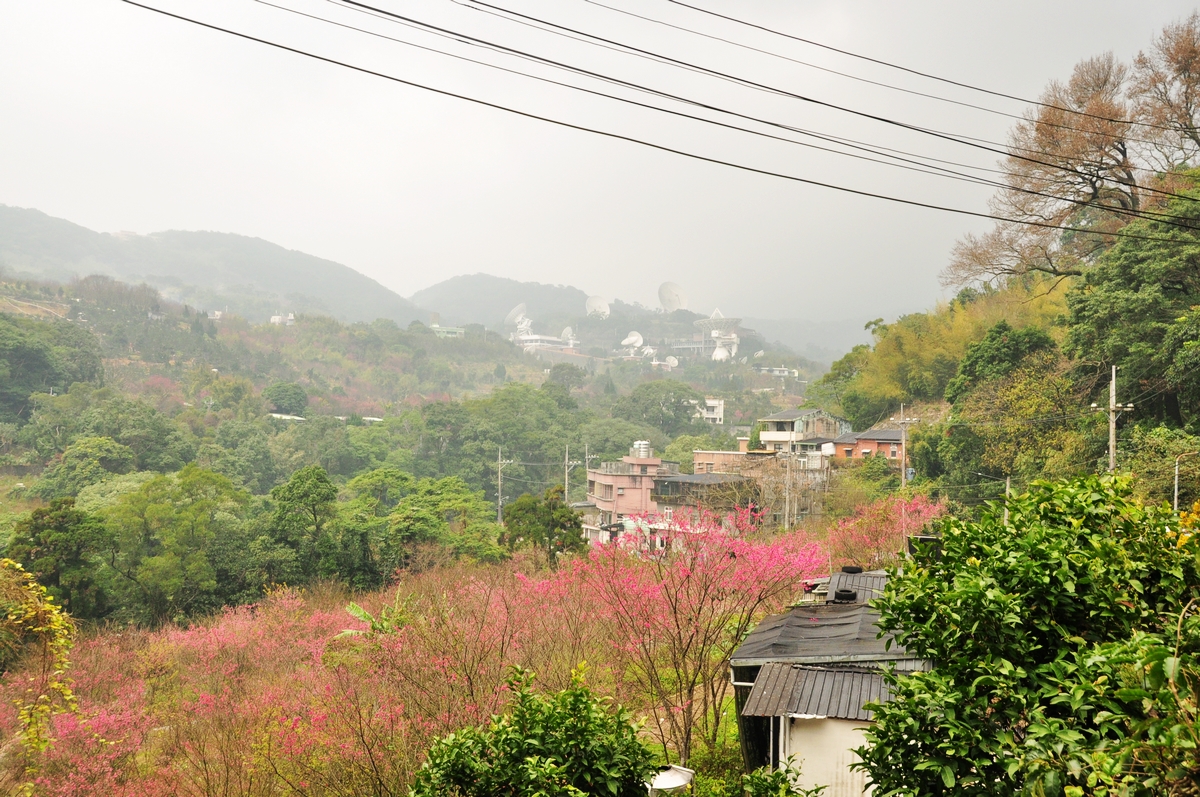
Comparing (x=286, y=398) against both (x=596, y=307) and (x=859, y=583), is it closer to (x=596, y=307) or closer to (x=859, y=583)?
(x=859, y=583)

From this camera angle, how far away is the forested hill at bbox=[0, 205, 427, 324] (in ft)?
425

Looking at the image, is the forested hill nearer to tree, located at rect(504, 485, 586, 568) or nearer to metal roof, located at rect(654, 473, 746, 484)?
metal roof, located at rect(654, 473, 746, 484)

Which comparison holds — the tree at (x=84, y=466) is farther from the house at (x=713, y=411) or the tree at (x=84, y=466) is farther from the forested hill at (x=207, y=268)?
the forested hill at (x=207, y=268)

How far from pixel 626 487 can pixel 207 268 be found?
160 meters

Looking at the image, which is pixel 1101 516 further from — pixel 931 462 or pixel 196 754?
pixel 931 462

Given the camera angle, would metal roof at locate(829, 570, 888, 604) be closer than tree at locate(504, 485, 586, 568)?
Yes

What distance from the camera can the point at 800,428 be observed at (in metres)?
37.4

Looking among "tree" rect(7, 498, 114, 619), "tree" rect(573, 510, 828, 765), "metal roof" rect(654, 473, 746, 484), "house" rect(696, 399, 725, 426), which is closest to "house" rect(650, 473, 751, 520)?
"metal roof" rect(654, 473, 746, 484)

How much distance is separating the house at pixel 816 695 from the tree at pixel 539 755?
8.63 ft

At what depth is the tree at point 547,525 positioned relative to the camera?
22266 mm

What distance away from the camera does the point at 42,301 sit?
60.7 meters

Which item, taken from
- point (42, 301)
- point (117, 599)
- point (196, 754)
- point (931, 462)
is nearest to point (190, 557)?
point (117, 599)

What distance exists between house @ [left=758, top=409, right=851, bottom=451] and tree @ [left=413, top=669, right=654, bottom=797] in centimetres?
3357

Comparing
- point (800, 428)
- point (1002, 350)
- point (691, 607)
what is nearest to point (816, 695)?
point (691, 607)
